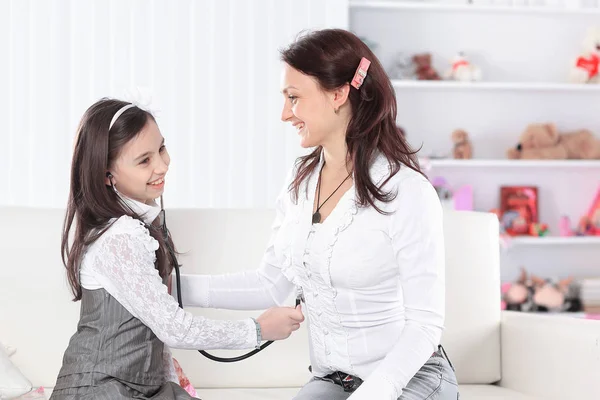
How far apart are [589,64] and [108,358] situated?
3.43 meters

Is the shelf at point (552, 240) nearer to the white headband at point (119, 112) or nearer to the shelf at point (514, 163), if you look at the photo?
the shelf at point (514, 163)

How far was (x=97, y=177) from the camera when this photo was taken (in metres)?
1.60

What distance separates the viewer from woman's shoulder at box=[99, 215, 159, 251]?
1552mm

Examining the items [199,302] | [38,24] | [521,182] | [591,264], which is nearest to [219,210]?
[199,302]

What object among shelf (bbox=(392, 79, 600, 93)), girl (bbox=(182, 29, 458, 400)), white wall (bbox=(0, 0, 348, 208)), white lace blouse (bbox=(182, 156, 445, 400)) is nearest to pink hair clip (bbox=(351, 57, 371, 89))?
girl (bbox=(182, 29, 458, 400))

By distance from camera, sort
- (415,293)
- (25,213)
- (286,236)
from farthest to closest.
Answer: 1. (25,213)
2. (286,236)
3. (415,293)

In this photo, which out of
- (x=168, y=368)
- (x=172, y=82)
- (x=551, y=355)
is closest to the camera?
(x=168, y=368)

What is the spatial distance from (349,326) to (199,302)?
0.42m

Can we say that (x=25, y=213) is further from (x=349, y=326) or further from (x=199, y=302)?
(x=349, y=326)

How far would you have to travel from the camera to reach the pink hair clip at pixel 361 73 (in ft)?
5.15

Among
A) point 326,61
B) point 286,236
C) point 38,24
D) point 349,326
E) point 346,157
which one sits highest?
point 38,24

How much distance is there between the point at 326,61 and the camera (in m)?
1.59

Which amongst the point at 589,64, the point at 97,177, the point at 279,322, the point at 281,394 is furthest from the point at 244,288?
the point at 589,64

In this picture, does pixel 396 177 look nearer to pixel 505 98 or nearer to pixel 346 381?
pixel 346 381
